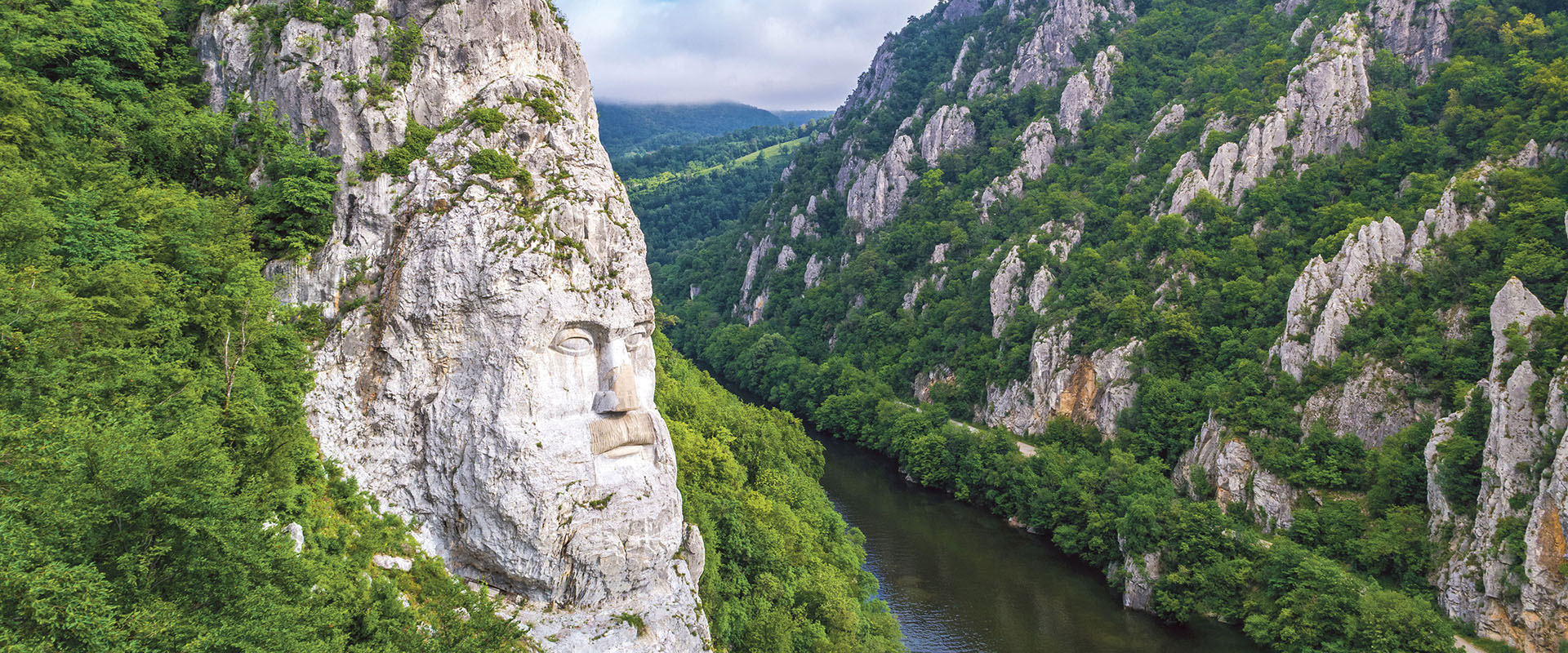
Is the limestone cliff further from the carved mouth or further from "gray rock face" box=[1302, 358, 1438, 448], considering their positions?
the carved mouth

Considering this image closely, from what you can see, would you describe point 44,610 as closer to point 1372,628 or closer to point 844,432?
point 1372,628

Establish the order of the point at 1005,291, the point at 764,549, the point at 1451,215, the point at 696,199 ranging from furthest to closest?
1. the point at 696,199
2. the point at 1005,291
3. the point at 1451,215
4. the point at 764,549

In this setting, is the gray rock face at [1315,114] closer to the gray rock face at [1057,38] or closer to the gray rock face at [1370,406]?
the gray rock face at [1370,406]

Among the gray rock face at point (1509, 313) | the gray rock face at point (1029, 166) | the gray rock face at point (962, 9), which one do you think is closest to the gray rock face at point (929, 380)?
the gray rock face at point (1029, 166)

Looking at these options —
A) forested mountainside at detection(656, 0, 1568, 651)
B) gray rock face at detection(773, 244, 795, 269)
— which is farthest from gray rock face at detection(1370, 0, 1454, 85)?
gray rock face at detection(773, 244, 795, 269)

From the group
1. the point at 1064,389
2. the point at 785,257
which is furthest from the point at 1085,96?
the point at 1064,389

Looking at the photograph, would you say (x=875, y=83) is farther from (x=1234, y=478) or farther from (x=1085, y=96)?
(x=1234, y=478)
